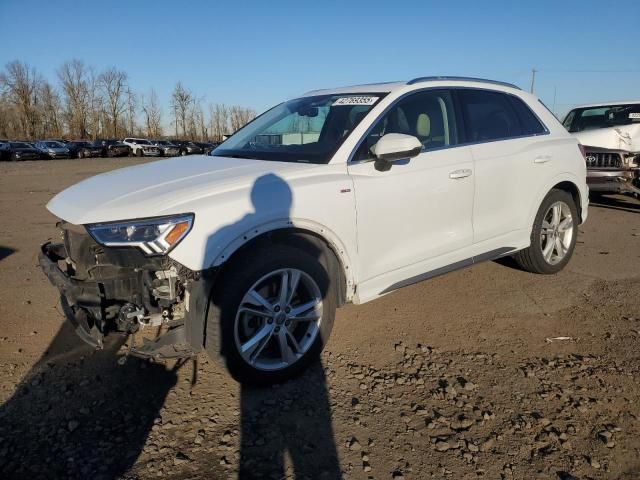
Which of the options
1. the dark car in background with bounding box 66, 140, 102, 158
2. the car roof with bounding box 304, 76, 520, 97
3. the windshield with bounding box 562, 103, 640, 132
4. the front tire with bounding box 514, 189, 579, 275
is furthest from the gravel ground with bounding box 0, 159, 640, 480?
the dark car in background with bounding box 66, 140, 102, 158

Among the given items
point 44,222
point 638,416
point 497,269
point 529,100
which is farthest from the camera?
point 44,222

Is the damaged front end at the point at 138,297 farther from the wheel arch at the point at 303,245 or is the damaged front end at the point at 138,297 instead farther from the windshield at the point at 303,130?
the windshield at the point at 303,130

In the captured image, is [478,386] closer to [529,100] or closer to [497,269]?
[497,269]

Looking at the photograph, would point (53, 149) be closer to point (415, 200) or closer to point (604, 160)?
point (604, 160)

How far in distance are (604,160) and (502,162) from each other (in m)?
5.59

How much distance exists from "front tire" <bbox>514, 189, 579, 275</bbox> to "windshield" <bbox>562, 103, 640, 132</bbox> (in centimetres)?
543

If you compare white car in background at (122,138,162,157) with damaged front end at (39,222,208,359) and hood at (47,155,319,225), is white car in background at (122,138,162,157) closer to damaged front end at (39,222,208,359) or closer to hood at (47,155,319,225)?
hood at (47,155,319,225)

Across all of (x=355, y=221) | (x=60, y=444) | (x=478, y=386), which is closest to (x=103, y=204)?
(x=60, y=444)

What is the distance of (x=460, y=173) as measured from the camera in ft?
12.8

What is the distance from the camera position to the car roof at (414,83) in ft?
12.7

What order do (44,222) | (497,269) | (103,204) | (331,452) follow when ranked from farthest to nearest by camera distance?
(44,222) < (497,269) < (103,204) < (331,452)

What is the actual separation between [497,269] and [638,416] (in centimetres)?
277

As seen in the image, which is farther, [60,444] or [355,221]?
[355,221]

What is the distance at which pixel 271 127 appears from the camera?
4266 millimetres
